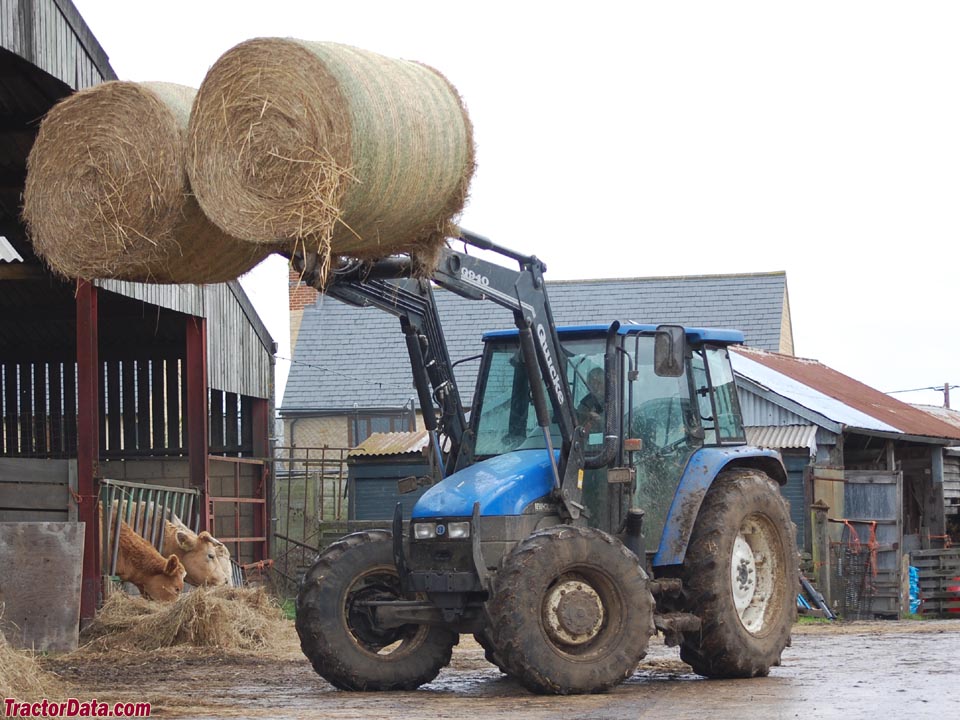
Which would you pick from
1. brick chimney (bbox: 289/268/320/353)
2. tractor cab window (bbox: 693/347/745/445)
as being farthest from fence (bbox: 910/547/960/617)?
brick chimney (bbox: 289/268/320/353)

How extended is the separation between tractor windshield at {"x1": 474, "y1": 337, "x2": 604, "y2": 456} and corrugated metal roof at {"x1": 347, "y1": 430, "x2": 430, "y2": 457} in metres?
12.8

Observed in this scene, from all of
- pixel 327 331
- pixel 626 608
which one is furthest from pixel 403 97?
pixel 327 331

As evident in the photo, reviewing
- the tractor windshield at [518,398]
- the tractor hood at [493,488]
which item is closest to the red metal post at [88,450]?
the tractor windshield at [518,398]

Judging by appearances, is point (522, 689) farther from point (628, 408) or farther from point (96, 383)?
point (96, 383)

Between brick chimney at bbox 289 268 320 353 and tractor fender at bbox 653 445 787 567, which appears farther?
brick chimney at bbox 289 268 320 353

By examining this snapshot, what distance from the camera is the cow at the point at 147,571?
14.7m

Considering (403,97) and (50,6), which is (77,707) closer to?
(403,97)

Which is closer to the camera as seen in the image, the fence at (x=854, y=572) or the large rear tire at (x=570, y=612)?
the large rear tire at (x=570, y=612)

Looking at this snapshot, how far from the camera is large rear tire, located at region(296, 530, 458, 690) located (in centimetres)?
926

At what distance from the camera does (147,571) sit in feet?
48.4

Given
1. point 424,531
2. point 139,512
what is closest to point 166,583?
point 139,512

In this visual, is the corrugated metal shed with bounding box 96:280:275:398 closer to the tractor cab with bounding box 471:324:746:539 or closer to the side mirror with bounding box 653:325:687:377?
the tractor cab with bounding box 471:324:746:539

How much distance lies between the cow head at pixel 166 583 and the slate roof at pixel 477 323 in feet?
63.5

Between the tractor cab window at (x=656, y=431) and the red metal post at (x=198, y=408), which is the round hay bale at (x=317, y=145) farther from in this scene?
the red metal post at (x=198, y=408)
